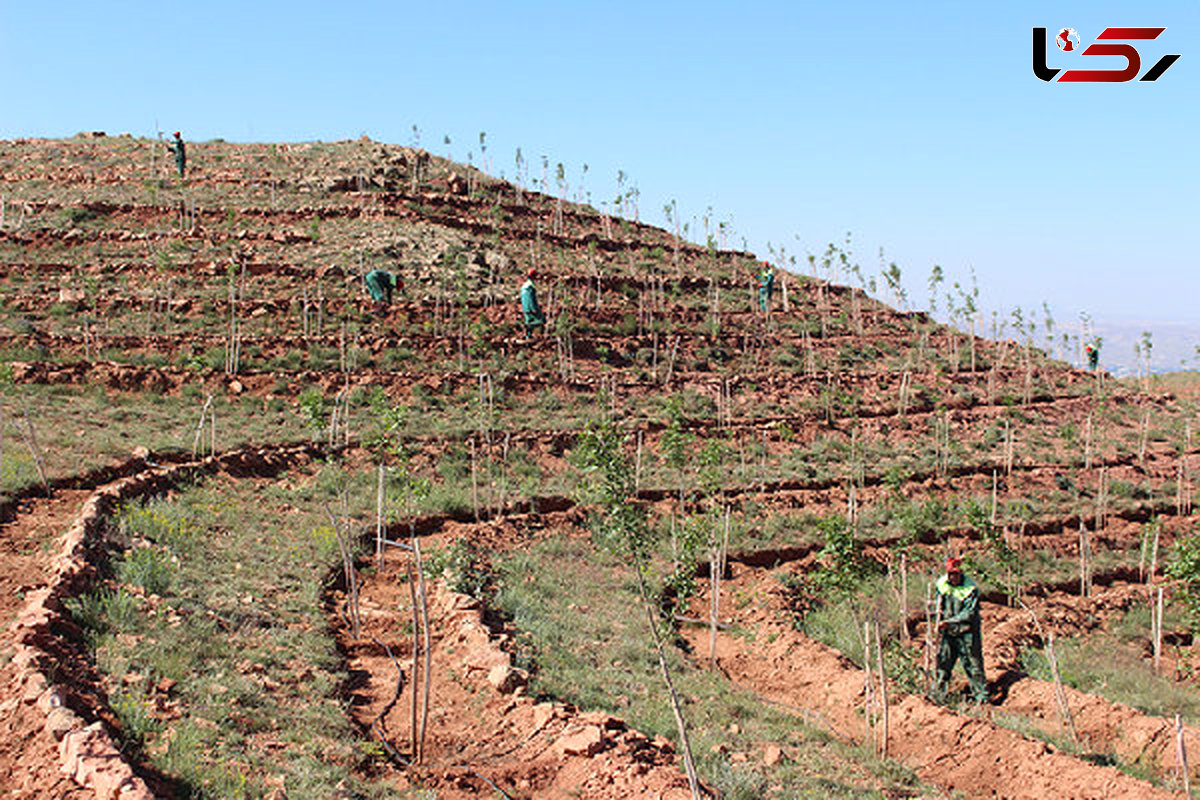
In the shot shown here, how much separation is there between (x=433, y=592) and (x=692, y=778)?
6653 mm

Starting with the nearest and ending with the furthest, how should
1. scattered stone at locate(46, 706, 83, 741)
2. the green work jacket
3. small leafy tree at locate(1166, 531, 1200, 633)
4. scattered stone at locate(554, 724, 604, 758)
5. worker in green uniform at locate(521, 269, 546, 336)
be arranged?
1. scattered stone at locate(46, 706, 83, 741)
2. scattered stone at locate(554, 724, 604, 758)
3. the green work jacket
4. small leafy tree at locate(1166, 531, 1200, 633)
5. worker in green uniform at locate(521, 269, 546, 336)

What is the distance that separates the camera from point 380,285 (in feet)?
86.9

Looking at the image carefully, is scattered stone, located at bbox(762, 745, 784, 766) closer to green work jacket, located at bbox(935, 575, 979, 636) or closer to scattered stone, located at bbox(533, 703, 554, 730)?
scattered stone, located at bbox(533, 703, 554, 730)

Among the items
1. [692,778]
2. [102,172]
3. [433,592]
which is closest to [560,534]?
[433,592]

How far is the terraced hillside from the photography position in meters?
7.45

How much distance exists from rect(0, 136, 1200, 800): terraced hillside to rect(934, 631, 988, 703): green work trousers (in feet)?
0.97

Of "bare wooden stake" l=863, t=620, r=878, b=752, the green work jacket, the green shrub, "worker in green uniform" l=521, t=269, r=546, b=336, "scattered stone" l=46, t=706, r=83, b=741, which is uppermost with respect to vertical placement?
"worker in green uniform" l=521, t=269, r=546, b=336

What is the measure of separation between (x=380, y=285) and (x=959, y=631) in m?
19.8

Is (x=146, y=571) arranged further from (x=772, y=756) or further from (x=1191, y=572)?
(x=1191, y=572)

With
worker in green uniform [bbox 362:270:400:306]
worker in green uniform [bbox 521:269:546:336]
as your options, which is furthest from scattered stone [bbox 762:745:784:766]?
worker in green uniform [bbox 362:270:400:306]

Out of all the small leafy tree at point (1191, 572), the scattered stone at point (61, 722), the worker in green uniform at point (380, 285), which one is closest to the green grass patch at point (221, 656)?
the scattered stone at point (61, 722)

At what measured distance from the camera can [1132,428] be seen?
28.7 m

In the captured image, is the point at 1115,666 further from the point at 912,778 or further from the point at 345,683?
the point at 345,683

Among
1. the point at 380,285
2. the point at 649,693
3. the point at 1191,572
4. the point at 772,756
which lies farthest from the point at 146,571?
the point at 380,285
